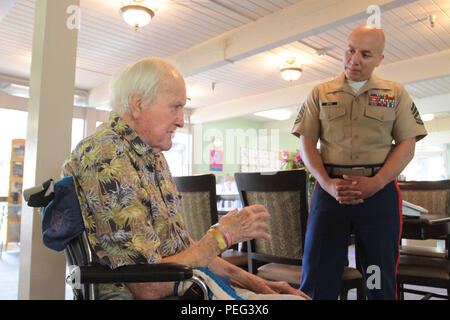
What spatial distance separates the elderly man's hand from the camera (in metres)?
1.07

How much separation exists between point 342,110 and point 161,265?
1.13 metres

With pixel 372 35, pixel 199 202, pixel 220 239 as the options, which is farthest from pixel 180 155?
pixel 220 239

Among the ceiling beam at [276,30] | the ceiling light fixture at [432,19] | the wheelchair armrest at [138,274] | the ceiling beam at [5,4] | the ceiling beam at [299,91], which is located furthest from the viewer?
the ceiling beam at [299,91]

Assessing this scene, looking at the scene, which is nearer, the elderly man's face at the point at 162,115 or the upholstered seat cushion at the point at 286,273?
the elderly man's face at the point at 162,115

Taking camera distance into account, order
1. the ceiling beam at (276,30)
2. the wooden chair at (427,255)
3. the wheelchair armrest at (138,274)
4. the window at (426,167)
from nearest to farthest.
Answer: the wheelchair armrest at (138,274)
the wooden chair at (427,255)
the ceiling beam at (276,30)
the window at (426,167)

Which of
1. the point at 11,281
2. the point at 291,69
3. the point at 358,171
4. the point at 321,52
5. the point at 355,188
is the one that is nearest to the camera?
the point at 355,188

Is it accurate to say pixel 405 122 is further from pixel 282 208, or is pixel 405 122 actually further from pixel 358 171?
pixel 282 208

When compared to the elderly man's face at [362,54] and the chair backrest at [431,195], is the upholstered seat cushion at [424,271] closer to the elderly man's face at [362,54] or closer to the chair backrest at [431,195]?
the chair backrest at [431,195]

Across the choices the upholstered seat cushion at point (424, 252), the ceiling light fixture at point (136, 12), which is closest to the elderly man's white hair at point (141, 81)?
the upholstered seat cushion at point (424, 252)

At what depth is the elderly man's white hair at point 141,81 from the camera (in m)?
1.13

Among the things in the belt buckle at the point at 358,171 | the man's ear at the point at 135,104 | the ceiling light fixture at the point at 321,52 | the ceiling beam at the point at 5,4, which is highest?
the ceiling light fixture at the point at 321,52

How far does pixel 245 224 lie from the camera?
1.10 meters

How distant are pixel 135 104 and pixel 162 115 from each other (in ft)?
0.29

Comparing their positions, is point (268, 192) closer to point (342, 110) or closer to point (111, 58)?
point (342, 110)
